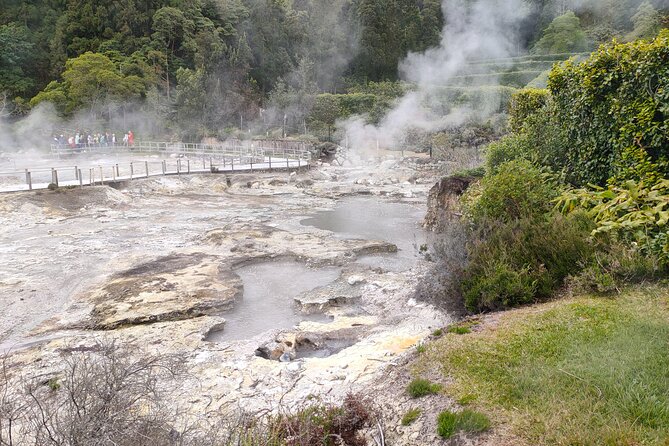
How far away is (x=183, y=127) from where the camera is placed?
120 ft

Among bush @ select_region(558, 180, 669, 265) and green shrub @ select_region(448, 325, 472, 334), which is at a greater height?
bush @ select_region(558, 180, 669, 265)

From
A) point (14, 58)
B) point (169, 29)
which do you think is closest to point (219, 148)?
point (169, 29)

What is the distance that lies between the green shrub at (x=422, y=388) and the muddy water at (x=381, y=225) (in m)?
5.77

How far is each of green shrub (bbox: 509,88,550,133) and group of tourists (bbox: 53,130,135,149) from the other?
939 inches

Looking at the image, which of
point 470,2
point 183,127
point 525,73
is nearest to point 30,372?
point 183,127

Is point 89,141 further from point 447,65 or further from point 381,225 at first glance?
point 447,65

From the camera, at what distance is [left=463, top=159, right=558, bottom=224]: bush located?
821cm

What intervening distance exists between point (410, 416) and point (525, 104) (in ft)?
33.8

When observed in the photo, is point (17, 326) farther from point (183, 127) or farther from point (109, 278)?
point (183, 127)

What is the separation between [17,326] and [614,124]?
916cm

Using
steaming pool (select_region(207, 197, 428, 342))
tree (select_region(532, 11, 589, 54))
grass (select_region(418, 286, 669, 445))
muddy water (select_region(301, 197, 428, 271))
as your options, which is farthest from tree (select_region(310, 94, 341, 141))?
grass (select_region(418, 286, 669, 445))

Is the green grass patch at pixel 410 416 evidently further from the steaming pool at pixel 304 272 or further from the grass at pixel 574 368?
the steaming pool at pixel 304 272

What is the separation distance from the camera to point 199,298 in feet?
28.6

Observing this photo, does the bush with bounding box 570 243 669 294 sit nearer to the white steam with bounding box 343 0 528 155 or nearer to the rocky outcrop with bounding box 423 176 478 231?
the rocky outcrop with bounding box 423 176 478 231
